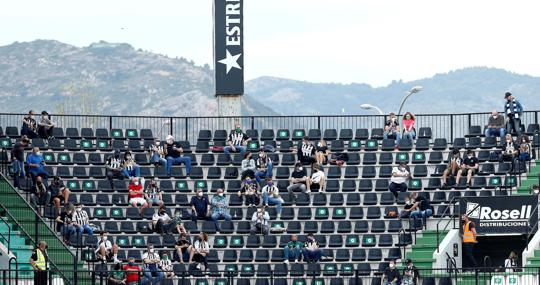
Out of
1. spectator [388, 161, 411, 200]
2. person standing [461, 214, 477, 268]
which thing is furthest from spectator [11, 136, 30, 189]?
person standing [461, 214, 477, 268]

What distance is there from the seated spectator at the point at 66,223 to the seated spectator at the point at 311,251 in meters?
6.87

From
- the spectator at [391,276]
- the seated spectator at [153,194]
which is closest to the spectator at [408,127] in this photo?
the seated spectator at [153,194]

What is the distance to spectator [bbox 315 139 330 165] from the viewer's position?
2018 inches

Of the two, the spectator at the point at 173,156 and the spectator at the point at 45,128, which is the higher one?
the spectator at the point at 45,128

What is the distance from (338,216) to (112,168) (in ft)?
23.7

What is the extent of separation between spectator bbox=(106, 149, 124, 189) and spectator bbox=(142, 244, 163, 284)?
4280mm

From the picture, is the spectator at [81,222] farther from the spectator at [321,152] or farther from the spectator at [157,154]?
the spectator at [321,152]

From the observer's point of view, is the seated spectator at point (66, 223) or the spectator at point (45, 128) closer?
the seated spectator at point (66, 223)

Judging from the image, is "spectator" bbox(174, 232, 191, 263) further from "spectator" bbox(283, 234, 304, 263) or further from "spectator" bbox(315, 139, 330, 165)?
"spectator" bbox(315, 139, 330, 165)

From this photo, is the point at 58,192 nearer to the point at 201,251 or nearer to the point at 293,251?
the point at 201,251

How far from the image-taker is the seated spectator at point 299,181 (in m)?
50.3

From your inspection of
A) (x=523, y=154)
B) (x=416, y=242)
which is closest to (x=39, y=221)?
(x=416, y=242)

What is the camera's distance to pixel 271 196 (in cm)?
4978

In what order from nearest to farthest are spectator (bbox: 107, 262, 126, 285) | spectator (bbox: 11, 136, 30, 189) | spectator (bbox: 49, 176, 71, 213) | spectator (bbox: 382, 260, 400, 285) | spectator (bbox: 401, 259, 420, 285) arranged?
spectator (bbox: 107, 262, 126, 285), spectator (bbox: 401, 259, 420, 285), spectator (bbox: 382, 260, 400, 285), spectator (bbox: 49, 176, 71, 213), spectator (bbox: 11, 136, 30, 189)
